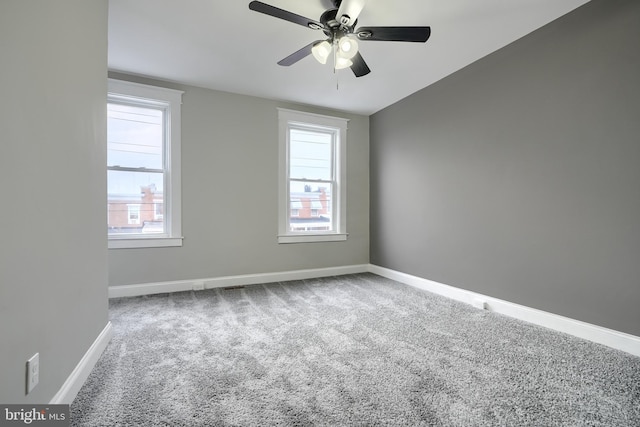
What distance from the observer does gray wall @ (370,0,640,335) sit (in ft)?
6.82

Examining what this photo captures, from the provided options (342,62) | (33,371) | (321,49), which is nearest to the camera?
(33,371)

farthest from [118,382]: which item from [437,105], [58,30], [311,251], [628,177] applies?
[437,105]

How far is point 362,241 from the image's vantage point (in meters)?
4.75

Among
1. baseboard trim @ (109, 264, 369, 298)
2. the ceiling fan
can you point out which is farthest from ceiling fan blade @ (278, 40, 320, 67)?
baseboard trim @ (109, 264, 369, 298)

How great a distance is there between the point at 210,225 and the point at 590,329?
12.7ft

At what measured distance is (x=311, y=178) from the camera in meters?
4.45

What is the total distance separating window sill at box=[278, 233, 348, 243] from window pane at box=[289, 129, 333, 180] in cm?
89

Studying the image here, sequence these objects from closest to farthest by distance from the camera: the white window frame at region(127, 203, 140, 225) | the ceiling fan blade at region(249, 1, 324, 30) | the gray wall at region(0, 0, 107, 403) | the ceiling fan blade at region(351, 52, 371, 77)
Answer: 1. the gray wall at region(0, 0, 107, 403)
2. the ceiling fan blade at region(249, 1, 324, 30)
3. the ceiling fan blade at region(351, 52, 371, 77)
4. the white window frame at region(127, 203, 140, 225)

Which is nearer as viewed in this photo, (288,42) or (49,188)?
(49,188)

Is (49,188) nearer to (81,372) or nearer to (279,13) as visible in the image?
(81,372)

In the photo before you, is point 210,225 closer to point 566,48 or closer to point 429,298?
point 429,298

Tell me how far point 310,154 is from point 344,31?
7.76 feet

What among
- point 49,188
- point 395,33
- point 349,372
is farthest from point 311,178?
point 49,188

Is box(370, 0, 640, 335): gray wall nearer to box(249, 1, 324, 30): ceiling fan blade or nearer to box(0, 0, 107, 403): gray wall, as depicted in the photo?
box(249, 1, 324, 30): ceiling fan blade
